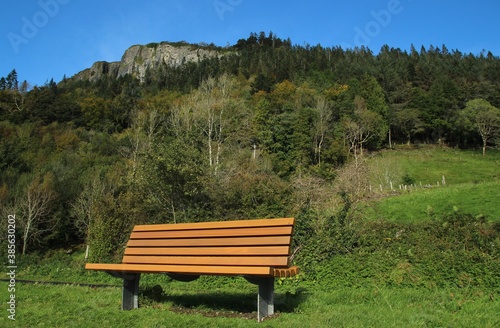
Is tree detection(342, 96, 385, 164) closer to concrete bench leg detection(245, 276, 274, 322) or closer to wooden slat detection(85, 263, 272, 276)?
wooden slat detection(85, 263, 272, 276)

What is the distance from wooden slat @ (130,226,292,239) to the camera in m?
4.67

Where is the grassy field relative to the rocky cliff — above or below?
below

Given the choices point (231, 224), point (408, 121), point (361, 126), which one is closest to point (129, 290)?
point (231, 224)

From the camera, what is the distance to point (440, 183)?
35.6 m

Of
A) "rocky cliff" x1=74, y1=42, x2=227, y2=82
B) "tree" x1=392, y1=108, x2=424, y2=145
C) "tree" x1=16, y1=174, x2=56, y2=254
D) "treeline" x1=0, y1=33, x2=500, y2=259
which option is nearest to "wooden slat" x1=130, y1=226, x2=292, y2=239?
"treeline" x1=0, y1=33, x2=500, y2=259

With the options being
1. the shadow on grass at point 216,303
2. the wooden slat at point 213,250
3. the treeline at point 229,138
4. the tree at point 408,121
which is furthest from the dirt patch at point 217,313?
the tree at point 408,121

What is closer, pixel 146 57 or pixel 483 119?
pixel 483 119

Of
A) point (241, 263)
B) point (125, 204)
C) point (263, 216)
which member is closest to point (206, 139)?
point (125, 204)

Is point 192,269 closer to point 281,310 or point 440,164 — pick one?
point 281,310

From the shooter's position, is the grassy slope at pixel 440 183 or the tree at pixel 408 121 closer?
the grassy slope at pixel 440 183

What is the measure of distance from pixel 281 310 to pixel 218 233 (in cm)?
129

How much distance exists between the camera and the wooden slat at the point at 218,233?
467 centimetres

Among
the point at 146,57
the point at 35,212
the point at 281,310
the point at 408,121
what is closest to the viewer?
the point at 281,310

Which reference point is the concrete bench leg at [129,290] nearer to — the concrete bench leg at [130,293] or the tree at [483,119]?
the concrete bench leg at [130,293]
